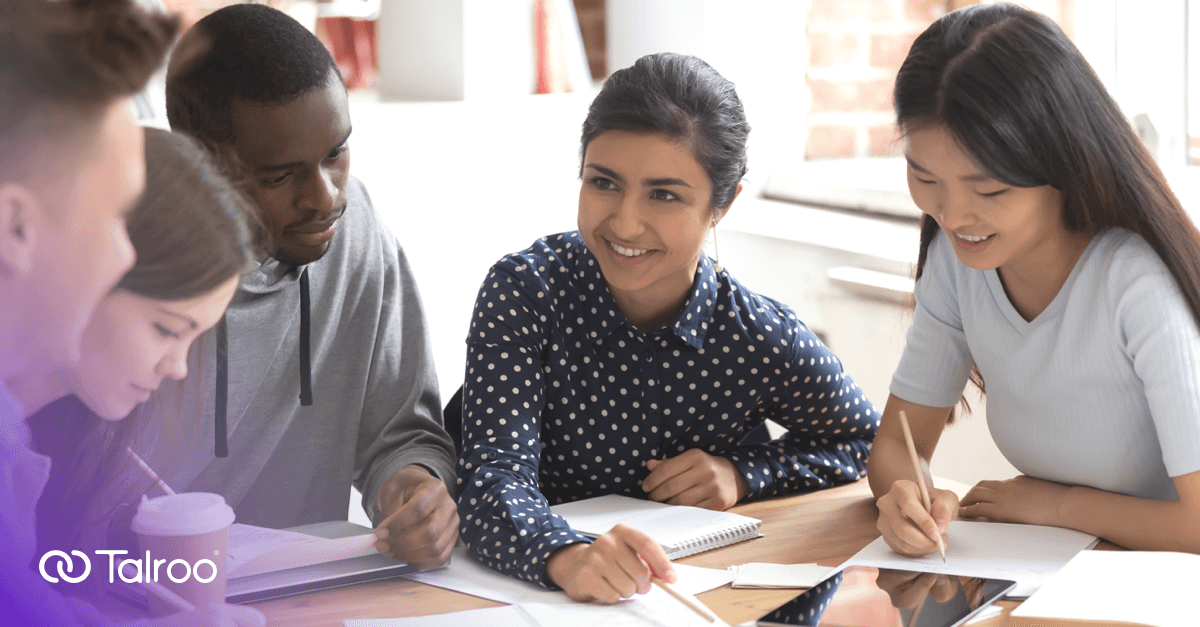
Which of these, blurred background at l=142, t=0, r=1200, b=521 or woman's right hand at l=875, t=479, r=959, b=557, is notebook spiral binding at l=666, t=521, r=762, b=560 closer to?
woman's right hand at l=875, t=479, r=959, b=557

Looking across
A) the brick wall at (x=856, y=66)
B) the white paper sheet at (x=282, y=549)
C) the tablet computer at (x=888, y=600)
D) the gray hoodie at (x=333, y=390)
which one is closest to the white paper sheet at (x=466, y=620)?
the white paper sheet at (x=282, y=549)

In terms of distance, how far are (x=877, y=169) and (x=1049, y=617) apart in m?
1.75

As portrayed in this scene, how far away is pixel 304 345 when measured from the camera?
A: 1243 mm

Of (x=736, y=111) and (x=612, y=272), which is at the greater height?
(x=736, y=111)

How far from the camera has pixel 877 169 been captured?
2.43 metres

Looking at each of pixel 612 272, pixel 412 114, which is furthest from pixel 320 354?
pixel 412 114

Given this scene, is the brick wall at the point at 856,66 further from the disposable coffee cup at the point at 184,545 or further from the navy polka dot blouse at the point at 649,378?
the disposable coffee cup at the point at 184,545

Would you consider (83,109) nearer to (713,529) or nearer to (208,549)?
(208,549)

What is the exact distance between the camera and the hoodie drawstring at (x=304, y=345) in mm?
1237

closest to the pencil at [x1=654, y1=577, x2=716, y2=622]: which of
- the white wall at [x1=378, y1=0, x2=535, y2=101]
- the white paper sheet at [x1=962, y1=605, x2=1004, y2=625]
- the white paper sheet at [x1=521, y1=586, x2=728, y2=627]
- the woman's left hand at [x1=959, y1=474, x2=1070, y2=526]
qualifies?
the white paper sheet at [x1=521, y1=586, x2=728, y2=627]

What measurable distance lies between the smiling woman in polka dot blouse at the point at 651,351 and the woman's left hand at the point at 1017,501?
0.20 m

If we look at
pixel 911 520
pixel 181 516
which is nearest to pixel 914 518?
pixel 911 520

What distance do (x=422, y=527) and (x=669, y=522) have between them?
26 cm

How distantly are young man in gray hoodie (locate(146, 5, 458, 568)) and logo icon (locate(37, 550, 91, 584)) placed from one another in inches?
19.0
